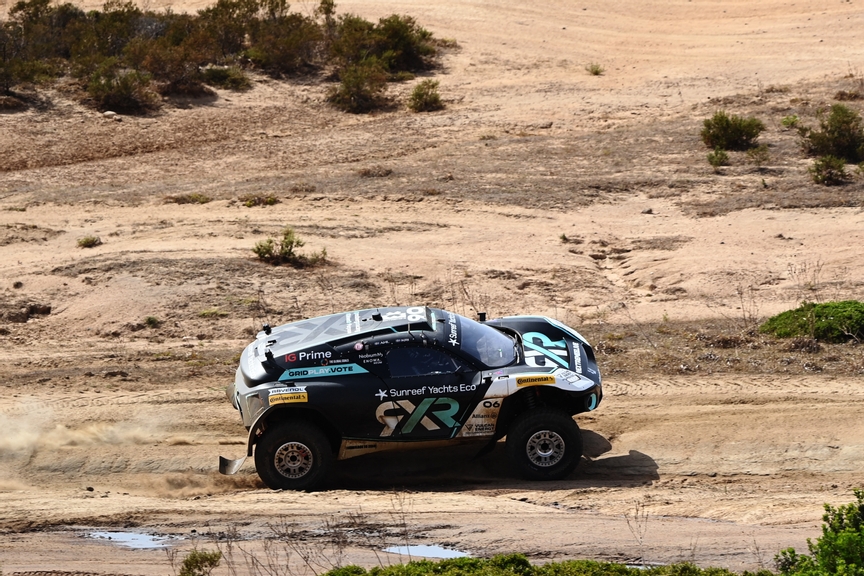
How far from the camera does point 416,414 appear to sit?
1025 cm

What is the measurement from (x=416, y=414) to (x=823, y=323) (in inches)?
279

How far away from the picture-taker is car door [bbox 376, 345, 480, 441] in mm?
10211

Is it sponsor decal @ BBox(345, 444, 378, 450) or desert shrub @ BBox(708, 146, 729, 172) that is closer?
sponsor decal @ BBox(345, 444, 378, 450)

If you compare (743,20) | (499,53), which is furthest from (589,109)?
(743,20)

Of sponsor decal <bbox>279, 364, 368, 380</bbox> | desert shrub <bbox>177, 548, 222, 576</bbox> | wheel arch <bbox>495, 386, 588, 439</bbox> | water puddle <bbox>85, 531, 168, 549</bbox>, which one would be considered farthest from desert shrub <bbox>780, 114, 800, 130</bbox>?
desert shrub <bbox>177, 548, 222, 576</bbox>

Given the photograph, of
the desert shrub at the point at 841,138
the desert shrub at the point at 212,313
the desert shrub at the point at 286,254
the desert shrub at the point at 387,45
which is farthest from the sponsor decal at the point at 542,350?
the desert shrub at the point at 387,45

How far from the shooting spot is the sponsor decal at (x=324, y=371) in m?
10.3

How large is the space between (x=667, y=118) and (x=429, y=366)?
19.0 metres

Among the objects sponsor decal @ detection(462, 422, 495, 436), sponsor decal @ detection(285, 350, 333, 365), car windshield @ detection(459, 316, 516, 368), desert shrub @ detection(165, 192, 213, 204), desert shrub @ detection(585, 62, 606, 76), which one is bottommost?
sponsor decal @ detection(462, 422, 495, 436)

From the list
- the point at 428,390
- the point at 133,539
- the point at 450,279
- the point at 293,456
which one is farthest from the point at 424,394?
the point at 450,279

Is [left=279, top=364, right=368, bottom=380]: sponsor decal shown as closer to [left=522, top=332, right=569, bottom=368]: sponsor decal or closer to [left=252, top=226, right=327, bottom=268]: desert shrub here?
[left=522, top=332, right=569, bottom=368]: sponsor decal

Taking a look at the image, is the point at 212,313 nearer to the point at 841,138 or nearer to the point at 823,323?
the point at 823,323

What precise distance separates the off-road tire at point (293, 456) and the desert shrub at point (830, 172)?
1511cm

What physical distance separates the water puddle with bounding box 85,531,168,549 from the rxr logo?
96.5 inches
